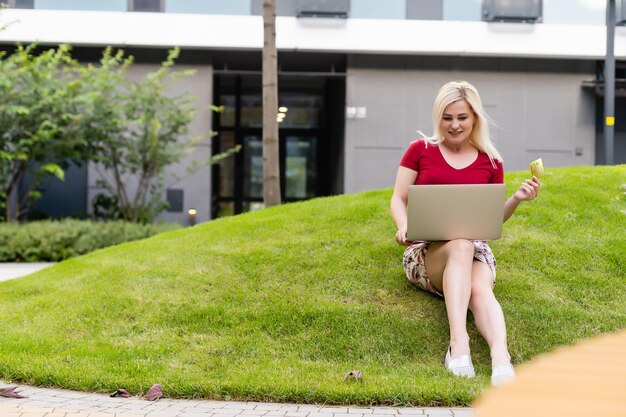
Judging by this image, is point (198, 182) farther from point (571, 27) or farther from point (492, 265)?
point (492, 265)

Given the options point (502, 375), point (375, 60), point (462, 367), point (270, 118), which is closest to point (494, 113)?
point (375, 60)

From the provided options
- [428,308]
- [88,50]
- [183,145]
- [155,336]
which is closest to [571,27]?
[183,145]

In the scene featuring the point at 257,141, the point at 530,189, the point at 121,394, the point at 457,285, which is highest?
the point at 257,141

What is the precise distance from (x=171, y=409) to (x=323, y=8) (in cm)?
1422

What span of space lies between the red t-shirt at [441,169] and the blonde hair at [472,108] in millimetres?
54

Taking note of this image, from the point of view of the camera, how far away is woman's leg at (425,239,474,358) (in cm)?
476

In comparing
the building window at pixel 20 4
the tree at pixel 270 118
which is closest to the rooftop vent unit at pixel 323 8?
the building window at pixel 20 4

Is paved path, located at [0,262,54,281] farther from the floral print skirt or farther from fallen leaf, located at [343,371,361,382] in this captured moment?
fallen leaf, located at [343,371,361,382]

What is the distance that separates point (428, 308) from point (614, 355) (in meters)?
1.37

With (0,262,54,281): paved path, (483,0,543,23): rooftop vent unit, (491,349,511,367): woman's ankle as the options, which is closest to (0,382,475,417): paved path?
(491,349,511,367): woman's ankle

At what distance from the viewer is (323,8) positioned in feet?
56.3

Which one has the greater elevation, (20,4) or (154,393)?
(20,4)

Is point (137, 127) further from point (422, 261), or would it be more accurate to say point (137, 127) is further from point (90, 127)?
point (422, 261)

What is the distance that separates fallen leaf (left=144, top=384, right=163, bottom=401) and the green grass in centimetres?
6
